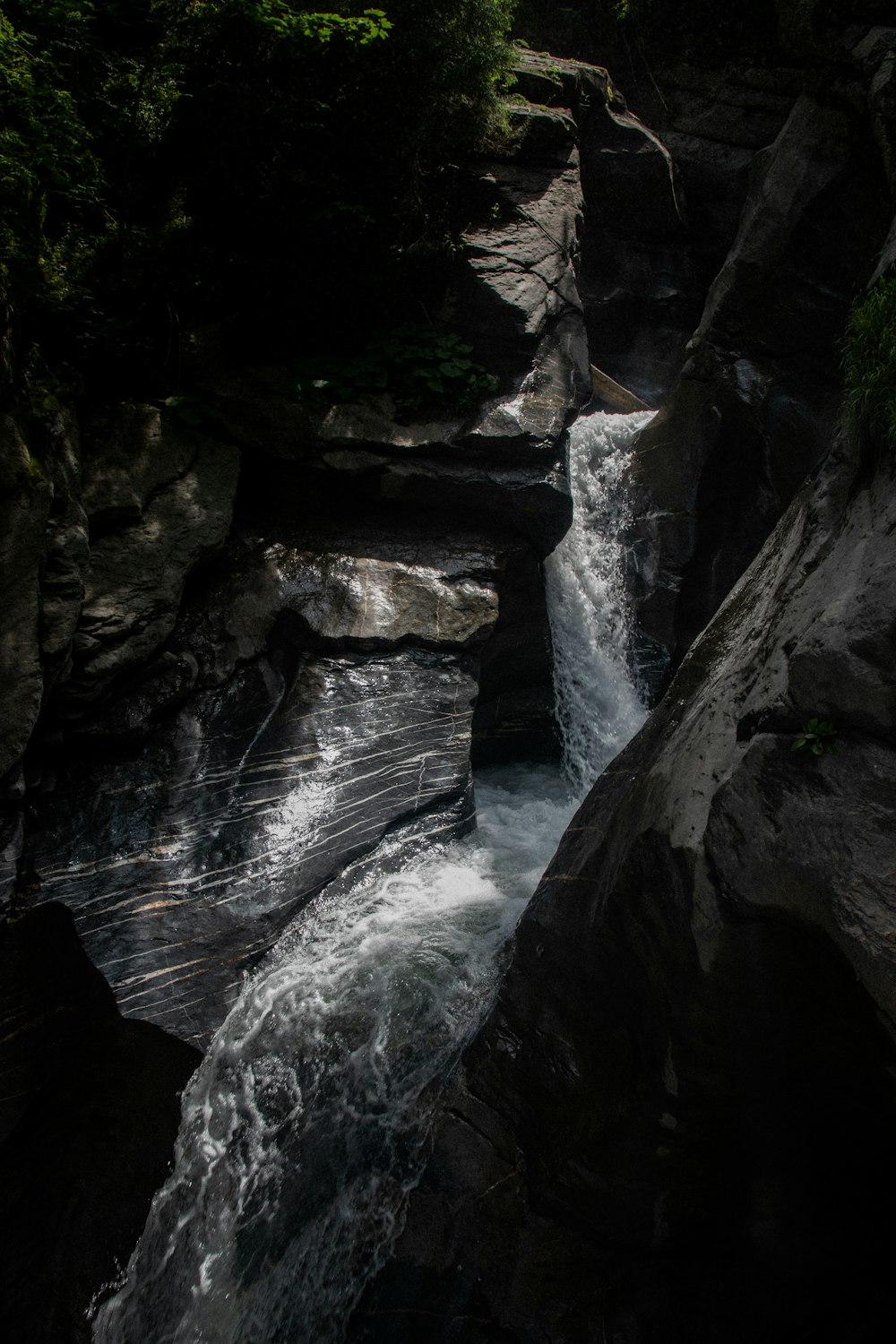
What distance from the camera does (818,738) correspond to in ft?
8.65

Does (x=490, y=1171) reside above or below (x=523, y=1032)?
below

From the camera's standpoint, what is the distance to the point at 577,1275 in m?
3.29

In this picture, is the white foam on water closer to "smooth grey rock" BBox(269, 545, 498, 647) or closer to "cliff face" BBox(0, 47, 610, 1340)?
"cliff face" BBox(0, 47, 610, 1340)

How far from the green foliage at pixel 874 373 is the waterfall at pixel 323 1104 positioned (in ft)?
10.7

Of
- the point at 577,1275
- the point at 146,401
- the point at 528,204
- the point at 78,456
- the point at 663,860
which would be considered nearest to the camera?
the point at 663,860

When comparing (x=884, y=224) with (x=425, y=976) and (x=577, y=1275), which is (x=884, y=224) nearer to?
(x=425, y=976)

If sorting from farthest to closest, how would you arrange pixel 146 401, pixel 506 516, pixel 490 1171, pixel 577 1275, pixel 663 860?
pixel 506 516, pixel 146 401, pixel 490 1171, pixel 577 1275, pixel 663 860

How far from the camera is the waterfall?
11.0ft

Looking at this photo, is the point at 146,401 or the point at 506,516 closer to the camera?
the point at 146,401

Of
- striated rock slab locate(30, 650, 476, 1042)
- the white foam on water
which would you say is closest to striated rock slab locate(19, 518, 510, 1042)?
striated rock slab locate(30, 650, 476, 1042)

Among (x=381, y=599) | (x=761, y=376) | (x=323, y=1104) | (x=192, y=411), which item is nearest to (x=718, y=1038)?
(x=323, y=1104)

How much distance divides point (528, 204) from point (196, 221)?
3.26 metres

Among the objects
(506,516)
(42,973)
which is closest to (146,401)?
(506,516)

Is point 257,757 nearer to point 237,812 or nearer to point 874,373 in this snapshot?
point 237,812
